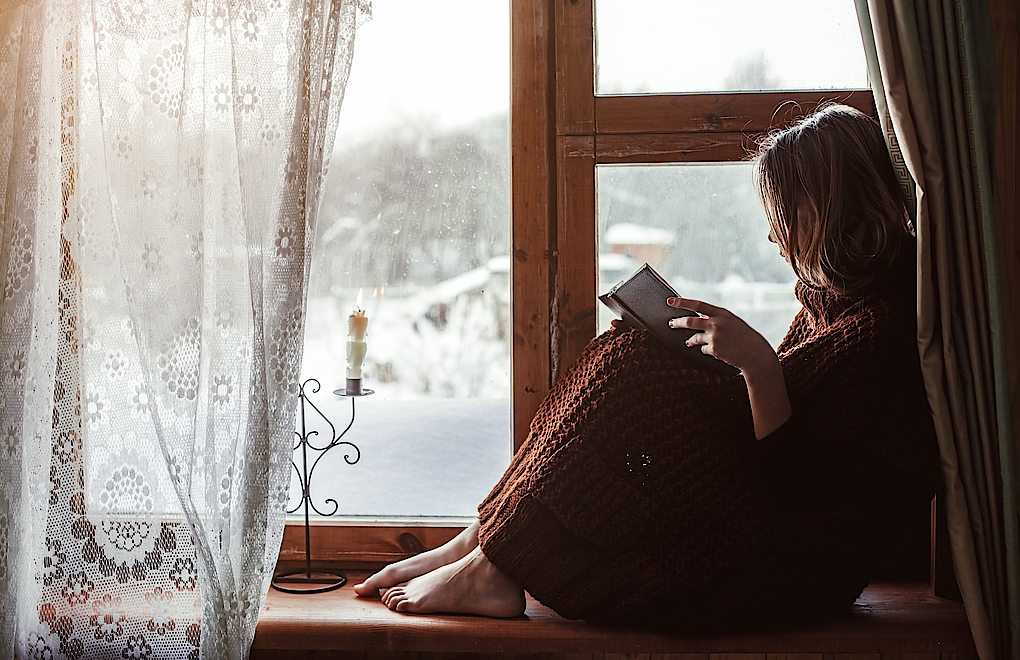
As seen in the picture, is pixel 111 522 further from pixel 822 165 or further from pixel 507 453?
pixel 822 165

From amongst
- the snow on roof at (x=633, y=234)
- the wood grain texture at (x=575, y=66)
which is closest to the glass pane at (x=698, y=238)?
the snow on roof at (x=633, y=234)

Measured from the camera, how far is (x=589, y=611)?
1.33 meters

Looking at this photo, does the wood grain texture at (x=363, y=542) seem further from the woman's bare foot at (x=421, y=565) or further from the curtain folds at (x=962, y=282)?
the curtain folds at (x=962, y=282)

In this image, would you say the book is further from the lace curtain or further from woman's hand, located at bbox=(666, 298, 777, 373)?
the lace curtain

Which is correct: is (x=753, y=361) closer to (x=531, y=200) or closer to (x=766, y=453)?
(x=766, y=453)

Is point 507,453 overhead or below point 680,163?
below

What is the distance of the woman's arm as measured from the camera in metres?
1.27

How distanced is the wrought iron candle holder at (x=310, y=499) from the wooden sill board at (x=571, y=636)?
16 cm

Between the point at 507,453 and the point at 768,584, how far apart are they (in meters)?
0.60

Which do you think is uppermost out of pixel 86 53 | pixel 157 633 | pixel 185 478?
pixel 86 53

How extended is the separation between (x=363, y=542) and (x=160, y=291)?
2.20ft

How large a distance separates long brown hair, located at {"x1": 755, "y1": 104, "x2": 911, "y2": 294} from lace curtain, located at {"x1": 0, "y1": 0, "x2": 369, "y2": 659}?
2.39 feet

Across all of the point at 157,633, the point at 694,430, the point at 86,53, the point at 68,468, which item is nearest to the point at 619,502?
the point at 694,430

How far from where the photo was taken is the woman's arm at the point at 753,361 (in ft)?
4.16
